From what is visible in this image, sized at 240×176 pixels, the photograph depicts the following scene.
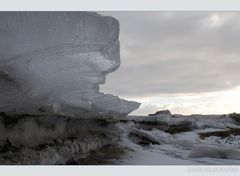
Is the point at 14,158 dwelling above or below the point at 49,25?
below

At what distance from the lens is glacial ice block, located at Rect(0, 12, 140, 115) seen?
19.0 feet

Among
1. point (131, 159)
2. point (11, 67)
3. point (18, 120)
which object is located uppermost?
point (11, 67)

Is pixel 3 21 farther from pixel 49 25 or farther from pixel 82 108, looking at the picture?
pixel 82 108

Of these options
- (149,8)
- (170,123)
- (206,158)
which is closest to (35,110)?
(149,8)

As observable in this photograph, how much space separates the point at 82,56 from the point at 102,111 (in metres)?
3.18

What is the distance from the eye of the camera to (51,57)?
246 inches

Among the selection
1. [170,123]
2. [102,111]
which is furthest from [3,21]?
[170,123]

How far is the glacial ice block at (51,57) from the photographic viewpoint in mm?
5793

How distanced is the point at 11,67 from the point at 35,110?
35.7 inches

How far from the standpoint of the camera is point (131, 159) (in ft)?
26.3

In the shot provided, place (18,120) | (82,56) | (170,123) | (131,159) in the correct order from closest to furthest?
1. (18,120)
2. (82,56)
3. (131,159)
4. (170,123)

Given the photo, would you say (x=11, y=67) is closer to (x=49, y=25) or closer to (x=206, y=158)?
(x=49, y=25)

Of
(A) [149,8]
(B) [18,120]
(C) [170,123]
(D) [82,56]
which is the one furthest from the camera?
(C) [170,123]

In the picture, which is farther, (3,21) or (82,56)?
(82,56)
